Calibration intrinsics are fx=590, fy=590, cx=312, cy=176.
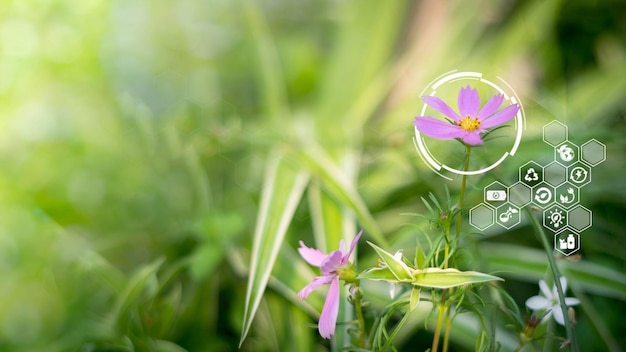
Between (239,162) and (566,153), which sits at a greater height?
(566,153)

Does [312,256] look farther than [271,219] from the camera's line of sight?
No

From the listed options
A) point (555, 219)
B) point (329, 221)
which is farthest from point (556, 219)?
point (329, 221)

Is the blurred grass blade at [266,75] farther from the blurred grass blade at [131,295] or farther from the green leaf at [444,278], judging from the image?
the green leaf at [444,278]

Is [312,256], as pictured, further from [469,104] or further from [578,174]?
[578,174]

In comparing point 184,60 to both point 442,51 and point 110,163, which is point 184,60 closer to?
point 110,163

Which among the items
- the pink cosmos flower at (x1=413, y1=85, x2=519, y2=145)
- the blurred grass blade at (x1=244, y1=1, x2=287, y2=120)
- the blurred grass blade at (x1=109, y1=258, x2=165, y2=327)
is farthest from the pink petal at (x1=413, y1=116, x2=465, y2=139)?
the blurred grass blade at (x1=244, y1=1, x2=287, y2=120)

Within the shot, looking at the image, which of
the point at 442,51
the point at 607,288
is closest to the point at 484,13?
the point at 442,51

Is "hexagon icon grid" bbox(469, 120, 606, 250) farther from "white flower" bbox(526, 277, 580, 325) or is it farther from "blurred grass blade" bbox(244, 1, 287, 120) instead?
"blurred grass blade" bbox(244, 1, 287, 120)
